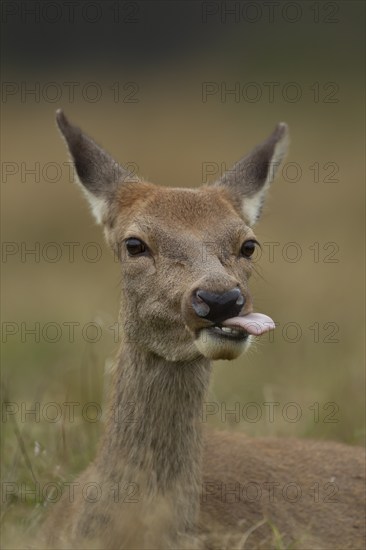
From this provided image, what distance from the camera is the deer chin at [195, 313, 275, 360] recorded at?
6844mm

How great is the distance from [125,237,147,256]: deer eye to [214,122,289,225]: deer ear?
3.61 feet

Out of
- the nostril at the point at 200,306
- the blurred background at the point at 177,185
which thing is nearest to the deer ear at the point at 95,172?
the blurred background at the point at 177,185

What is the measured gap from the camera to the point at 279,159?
30.0ft

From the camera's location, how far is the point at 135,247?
781 cm

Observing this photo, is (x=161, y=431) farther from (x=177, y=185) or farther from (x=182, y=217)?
(x=177, y=185)

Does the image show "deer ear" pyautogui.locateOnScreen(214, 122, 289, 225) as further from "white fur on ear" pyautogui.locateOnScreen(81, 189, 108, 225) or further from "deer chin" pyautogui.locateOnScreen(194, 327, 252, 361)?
"deer chin" pyautogui.locateOnScreen(194, 327, 252, 361)

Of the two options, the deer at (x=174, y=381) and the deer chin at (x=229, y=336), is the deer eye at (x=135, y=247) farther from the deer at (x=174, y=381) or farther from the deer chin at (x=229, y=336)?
the deer chin at (x=229, y=336)

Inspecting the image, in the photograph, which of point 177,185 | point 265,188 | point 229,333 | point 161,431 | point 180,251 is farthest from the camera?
point 177,185

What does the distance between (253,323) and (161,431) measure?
1266mm

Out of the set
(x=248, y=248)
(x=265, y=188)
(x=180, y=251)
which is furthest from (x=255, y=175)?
(x=180, y=251)

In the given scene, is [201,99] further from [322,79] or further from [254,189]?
[254,189]

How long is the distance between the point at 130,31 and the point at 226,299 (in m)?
31.1

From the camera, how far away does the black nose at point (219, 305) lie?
684cm

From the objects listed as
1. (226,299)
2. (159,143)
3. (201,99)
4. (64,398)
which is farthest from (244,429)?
(201,99)
